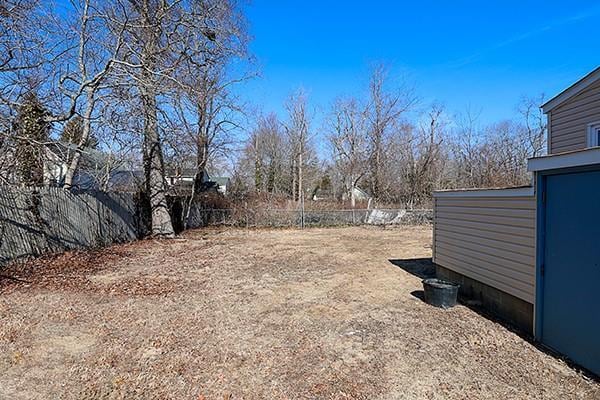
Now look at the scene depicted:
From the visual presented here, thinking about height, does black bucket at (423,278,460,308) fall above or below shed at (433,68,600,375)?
below

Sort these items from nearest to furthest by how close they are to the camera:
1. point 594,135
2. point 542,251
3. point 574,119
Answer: point 542,251 → point 594,135 → point 574,119

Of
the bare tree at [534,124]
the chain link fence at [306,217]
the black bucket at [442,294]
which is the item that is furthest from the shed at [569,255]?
the bare tree at [534,124]

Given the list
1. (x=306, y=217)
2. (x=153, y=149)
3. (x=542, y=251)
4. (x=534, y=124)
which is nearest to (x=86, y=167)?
(x=153, y=149)

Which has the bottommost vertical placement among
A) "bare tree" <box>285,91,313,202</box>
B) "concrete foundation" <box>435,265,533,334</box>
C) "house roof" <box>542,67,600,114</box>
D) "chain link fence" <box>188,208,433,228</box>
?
"concrete foundation" <box>435,265,533,334</box>

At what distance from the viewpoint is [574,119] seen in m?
6.65

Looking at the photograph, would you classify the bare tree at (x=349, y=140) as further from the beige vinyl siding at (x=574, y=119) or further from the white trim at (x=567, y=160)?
the white trim at (x=567, y=160)

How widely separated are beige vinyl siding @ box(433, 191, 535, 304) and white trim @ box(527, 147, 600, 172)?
0.43 meters

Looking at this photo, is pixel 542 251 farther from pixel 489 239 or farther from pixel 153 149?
pixel 153 149

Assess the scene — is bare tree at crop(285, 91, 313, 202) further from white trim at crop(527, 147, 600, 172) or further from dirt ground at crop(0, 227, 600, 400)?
white trim at crop(527, 147, 600, 172)

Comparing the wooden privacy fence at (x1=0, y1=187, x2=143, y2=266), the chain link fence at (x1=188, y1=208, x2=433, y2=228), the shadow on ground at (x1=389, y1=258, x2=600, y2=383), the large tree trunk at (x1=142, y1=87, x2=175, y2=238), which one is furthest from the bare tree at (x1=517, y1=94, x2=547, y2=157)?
the wooden privacy fence at (x1=0, y1=187, x2=143, y2=266)

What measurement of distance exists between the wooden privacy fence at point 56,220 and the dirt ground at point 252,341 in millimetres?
571

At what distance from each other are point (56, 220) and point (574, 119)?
10720mm

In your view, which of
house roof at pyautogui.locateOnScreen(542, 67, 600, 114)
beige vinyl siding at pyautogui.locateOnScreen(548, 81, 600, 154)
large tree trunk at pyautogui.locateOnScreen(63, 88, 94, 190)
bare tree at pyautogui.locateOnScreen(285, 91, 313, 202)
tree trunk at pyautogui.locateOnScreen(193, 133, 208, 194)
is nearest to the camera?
house roof at pyautogui.locateOnScreen(542, 67, 600, 114)

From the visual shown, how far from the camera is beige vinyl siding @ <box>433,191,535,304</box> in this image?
377 cm
